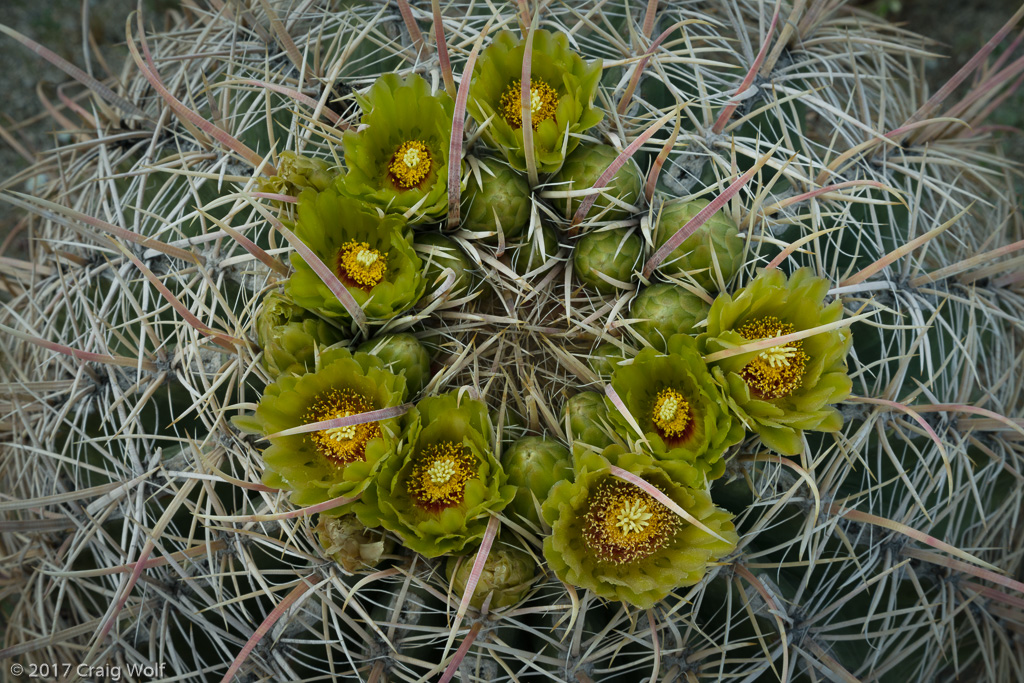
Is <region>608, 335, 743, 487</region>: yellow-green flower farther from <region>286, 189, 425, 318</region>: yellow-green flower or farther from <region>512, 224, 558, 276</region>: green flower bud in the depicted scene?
<region>286, 189, 425, 318</region>: yellow-green flower

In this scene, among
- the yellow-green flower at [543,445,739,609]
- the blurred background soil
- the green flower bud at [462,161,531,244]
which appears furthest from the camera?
the blurred background soil

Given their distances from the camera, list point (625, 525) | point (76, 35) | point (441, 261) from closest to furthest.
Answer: point (625, 525) → point (441, 261) → point (76, 35)

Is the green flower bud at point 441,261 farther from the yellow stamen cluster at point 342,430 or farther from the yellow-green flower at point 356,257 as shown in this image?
the yellow stamen cluster at point 342,430

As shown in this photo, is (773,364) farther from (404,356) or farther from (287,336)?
(287,336)

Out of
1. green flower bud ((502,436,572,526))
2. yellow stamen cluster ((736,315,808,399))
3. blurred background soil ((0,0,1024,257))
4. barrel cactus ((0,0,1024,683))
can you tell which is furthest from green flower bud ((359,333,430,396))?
blurred background soil ((0,0,1024,257))

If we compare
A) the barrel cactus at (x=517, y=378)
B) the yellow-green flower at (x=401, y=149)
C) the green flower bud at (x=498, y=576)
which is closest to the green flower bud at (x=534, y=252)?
the barrel cactus at (x=517, y=378)

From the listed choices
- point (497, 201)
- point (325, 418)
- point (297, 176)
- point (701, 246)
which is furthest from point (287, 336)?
point (701, 246)
